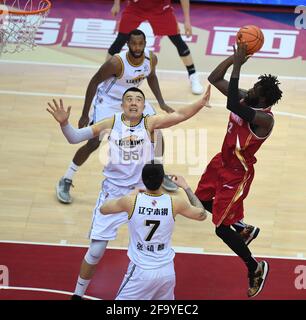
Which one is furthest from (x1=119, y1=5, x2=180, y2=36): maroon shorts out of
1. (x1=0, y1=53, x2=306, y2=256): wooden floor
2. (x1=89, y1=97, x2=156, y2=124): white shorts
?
(x1=89, y1=97, x2=156, y2=124): white shorts

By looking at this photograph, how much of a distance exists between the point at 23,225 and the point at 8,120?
179 centimetres

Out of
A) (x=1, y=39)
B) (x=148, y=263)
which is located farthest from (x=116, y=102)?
(x=148, y=263)

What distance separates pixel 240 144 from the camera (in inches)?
265

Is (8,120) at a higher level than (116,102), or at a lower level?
lower

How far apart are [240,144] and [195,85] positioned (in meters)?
3.20

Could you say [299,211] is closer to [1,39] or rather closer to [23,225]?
[23,225]

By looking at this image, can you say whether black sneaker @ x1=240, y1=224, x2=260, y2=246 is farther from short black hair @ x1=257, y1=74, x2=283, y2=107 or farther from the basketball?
the basketball

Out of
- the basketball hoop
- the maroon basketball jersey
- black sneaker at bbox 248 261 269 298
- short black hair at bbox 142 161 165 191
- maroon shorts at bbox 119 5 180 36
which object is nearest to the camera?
short black hair at bbox 142 161 165 191

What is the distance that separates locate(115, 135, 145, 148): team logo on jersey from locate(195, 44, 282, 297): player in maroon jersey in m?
0.65

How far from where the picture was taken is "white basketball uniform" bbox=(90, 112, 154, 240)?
6.79 m

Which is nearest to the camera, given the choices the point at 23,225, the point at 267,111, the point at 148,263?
the point at 148,263

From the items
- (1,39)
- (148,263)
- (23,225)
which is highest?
(1,39)

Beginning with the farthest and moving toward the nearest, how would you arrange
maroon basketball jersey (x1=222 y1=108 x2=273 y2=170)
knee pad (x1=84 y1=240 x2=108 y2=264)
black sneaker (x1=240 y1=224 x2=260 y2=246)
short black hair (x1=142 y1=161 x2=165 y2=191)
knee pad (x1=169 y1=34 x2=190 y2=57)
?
1. knee pad (x1=169 y1=34 x2=190 y2=57)
2. black sneaker (x1=240 y1=224 x2=260 y2=246)
3. knee pad (x1=84 y1=240 x2=108 y2=264)
4. maroon basketball jersey (x1=222 y1=108 x2=273 y2=170)
5. short black hair (x1=142 y1=161 x2=165 y2=191)
